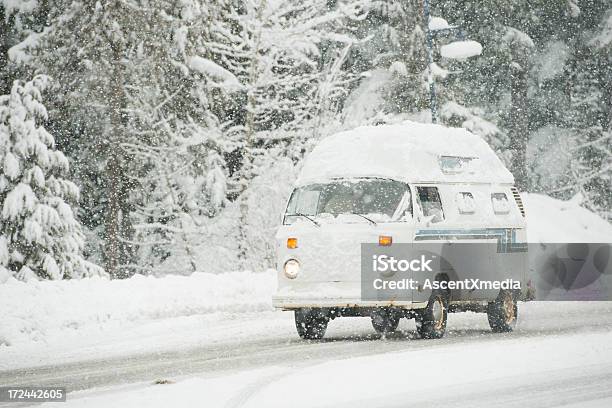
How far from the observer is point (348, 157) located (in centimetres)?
Answer: 1614

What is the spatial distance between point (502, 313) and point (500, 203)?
1678 mm

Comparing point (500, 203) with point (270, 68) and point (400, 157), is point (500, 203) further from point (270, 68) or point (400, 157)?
point (270, 68)

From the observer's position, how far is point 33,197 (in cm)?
2520

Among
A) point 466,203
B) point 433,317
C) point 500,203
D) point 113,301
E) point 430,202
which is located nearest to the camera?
point 433,317

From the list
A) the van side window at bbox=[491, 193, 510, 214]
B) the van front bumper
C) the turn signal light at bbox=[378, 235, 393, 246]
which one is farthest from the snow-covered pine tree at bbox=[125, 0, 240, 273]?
the turn signal light at bbox=[378, 235, 393, 246]

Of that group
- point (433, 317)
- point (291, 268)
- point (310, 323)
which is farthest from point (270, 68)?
point (433, 317)

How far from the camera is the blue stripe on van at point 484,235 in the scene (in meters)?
15.6

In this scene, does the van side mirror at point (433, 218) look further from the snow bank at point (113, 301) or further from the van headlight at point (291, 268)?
the snow bank at point (113, 301)

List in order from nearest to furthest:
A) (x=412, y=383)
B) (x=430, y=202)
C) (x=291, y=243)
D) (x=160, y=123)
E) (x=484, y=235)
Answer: (x=412, y=383)
(x=291, y=243)
(x=430, y=202)
(x=484, y=235)
(x=160, y=123)

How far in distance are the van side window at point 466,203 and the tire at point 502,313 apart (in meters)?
1.38

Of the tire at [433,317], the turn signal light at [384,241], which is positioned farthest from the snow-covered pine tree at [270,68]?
the turn signal light at [384,241]

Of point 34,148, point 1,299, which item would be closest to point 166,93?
point 34,148

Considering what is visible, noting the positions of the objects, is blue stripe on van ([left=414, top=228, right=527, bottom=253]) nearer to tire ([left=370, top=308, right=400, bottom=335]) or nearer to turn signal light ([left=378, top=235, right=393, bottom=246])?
turn signal light ([left=378, top=235, right=393, bottom=246])

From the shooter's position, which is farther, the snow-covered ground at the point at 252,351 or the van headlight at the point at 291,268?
the van headlight at the point at 291,268
